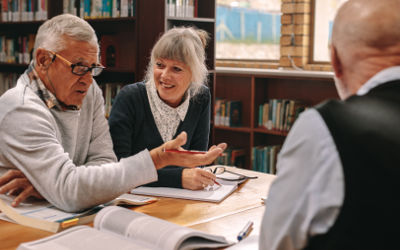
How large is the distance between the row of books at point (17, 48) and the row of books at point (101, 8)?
2.51ft

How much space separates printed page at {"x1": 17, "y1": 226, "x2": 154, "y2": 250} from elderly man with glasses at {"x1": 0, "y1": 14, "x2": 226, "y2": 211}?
0.22m

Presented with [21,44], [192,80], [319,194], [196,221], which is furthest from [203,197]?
Result: [21,44]

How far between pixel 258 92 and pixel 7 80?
277 centimetres

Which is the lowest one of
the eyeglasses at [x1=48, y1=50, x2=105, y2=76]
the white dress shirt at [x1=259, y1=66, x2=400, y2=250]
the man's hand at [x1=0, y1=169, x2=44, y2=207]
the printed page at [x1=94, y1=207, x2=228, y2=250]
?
the printed page at [x1=94, y1=207, x2=228, y2=250]

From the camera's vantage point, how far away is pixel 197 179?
6.29 ft

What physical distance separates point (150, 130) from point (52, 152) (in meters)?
0.83

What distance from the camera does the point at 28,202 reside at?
1.61 meters

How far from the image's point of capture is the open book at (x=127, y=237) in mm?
1237

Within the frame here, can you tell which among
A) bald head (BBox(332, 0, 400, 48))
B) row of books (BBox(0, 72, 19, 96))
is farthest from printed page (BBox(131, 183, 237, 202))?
row of books (BBox(0, 72, 19, 96))

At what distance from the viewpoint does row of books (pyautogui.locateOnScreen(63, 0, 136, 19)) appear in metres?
3.96

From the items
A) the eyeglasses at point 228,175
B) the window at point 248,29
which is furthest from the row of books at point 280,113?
the eyeglasses at point 228,175

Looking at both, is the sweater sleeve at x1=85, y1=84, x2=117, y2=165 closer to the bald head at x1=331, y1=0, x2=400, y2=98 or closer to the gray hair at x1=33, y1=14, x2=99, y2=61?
the gray hair at x1=33, y1=14, x2=99, y2=61

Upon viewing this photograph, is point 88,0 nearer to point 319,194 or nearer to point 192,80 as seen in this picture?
point 192,80

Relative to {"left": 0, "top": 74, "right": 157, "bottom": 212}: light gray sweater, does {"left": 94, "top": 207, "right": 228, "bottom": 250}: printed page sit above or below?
below
